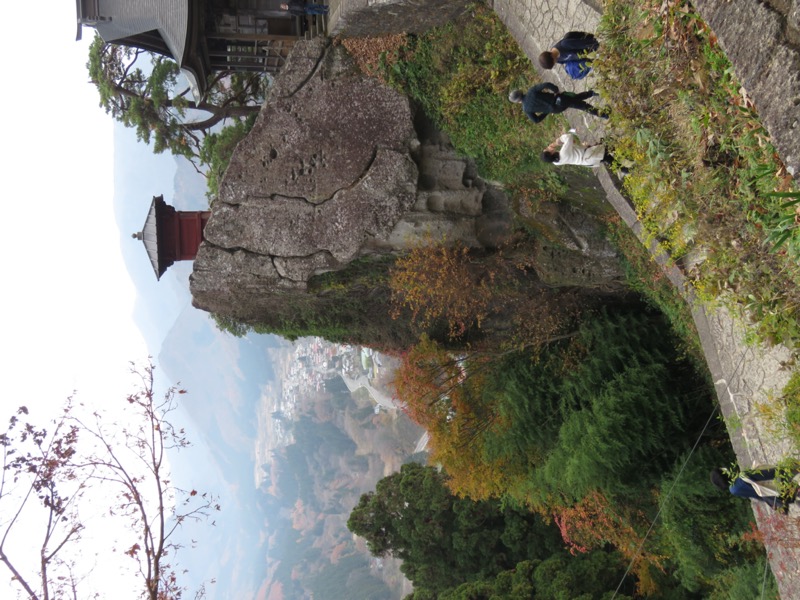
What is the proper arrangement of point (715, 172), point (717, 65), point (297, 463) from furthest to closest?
point (297, 463) < point (715, 172) < point (717, 65)

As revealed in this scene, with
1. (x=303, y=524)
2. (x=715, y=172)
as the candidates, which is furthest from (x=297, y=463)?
(x=715, y=172)

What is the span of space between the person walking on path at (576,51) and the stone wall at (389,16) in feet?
10.8

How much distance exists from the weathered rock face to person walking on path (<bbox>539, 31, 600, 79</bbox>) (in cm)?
420

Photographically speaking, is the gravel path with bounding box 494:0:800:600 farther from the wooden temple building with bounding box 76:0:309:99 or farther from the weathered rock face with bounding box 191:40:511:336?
the wooden temple building with bounding box 76:0:309:99

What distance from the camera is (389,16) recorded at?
10.3 m

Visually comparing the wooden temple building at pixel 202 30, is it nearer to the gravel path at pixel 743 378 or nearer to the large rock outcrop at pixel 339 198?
the large rock outcrop at pixel 339 198

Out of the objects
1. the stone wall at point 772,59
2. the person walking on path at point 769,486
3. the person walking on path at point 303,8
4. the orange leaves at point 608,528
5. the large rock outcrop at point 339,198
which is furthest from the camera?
the orange leaves at point 608,528

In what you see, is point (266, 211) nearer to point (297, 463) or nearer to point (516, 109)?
point (516, 109)

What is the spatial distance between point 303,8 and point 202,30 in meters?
2.21

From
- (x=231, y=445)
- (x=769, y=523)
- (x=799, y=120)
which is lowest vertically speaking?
(x=769, y=523)

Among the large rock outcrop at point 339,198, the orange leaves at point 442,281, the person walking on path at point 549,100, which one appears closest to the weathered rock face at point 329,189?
the large rock outcrop at point 339,198

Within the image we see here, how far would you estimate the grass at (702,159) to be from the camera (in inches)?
203

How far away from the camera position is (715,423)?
11.3m

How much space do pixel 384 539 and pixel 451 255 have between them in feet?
39.0
